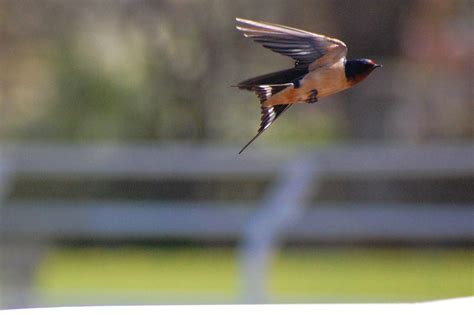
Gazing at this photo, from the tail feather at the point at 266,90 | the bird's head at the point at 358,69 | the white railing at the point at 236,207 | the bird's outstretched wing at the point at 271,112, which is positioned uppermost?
the white railing at the point at 236,207

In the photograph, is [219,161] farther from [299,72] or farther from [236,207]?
[299,72]

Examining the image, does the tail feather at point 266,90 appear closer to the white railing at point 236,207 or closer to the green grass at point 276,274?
the white railing at point 236,207

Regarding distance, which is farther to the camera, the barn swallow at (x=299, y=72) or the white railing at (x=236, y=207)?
the white railing at (x=236, y=207)

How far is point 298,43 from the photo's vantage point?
1884mm

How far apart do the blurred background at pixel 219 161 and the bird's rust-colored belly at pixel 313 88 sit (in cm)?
407

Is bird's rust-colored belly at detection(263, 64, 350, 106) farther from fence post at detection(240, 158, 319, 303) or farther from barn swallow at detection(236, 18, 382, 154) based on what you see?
fence post at detection(240, 158, 319, 303)

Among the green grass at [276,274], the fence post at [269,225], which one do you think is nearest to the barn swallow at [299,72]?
the fence post at [269,225]

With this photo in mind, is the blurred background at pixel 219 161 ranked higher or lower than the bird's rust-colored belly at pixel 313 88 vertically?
higher

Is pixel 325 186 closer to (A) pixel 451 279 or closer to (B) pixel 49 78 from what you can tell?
(A) pixel 451 279

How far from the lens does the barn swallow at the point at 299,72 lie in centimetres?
175

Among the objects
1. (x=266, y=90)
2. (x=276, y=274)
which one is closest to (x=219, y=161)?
(x=276, y=274)

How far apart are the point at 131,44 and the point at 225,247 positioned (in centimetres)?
249

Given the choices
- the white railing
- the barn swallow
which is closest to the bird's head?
the barn swallow

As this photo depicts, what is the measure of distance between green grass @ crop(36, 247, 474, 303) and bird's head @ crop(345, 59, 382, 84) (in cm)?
543
